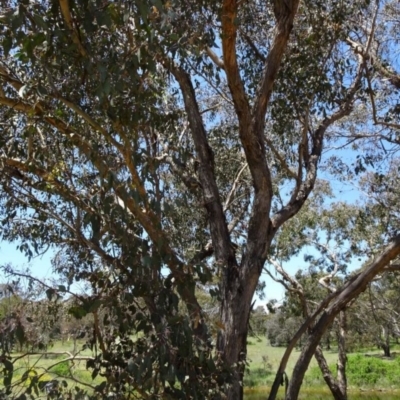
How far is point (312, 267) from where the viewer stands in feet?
46.7

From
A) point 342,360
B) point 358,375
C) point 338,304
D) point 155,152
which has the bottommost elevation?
point 358,375

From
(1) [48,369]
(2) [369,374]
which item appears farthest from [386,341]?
(1) [48,369]

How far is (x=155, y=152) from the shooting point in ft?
18.5

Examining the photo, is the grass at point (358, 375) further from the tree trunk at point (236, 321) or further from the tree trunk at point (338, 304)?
the tree trunk at point (236, 321)

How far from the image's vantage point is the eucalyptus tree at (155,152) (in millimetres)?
2959

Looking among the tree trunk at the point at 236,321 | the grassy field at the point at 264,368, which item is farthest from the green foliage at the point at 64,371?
the grassy field at the point at 264,368

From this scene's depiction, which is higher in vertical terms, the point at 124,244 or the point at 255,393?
the point at 124,244

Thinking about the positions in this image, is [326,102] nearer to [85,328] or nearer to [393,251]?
[393,251]

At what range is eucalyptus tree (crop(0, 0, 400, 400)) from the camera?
9.71ft

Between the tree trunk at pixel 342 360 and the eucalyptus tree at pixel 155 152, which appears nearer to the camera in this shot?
the eucalyptus tree at pixel 155 152

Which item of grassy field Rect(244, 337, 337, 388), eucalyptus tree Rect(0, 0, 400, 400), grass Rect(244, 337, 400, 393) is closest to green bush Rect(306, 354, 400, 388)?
grass Rect(244, 337, 400, 393)

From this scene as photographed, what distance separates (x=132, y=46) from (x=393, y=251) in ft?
11.5

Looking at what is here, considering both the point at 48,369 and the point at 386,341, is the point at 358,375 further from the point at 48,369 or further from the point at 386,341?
the point at 48,369

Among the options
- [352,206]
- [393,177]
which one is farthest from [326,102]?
[352,206]
